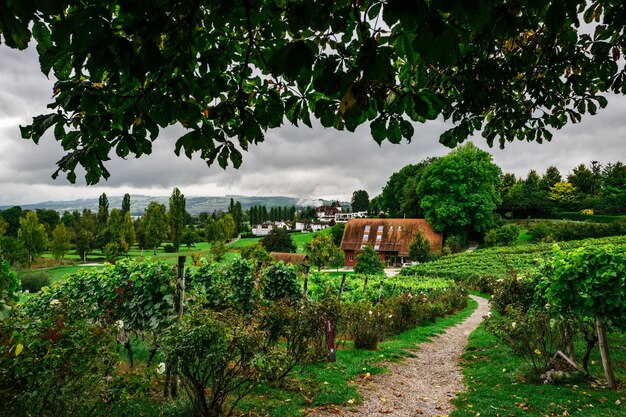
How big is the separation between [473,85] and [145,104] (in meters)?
2.99

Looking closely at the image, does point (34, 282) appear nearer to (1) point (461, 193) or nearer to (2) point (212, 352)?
(2) point (212, 352)

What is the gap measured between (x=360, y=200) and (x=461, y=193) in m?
89.5

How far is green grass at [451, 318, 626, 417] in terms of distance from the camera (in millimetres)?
5723

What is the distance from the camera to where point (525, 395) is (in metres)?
6.56

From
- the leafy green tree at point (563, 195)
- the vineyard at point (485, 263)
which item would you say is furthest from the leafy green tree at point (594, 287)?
the leafy green tree at point (563, 195)

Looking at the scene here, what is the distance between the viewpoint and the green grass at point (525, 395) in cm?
572

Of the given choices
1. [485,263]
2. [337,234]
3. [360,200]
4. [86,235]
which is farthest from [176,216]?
[360,200]

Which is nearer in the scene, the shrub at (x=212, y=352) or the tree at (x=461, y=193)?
the shrub at (x=212, y=352)

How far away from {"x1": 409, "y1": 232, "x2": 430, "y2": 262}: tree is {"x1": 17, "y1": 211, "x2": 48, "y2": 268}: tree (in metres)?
48.1

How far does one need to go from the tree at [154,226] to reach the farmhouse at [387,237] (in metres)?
33.9

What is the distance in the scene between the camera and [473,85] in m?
3.61

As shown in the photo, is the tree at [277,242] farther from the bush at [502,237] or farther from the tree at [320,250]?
the bush at [502,237]

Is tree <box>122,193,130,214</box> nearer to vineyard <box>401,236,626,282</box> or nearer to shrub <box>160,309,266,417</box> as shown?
vineyard <box>401,236,626,282</box>

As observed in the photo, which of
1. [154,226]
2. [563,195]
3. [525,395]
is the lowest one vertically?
[525,395]
